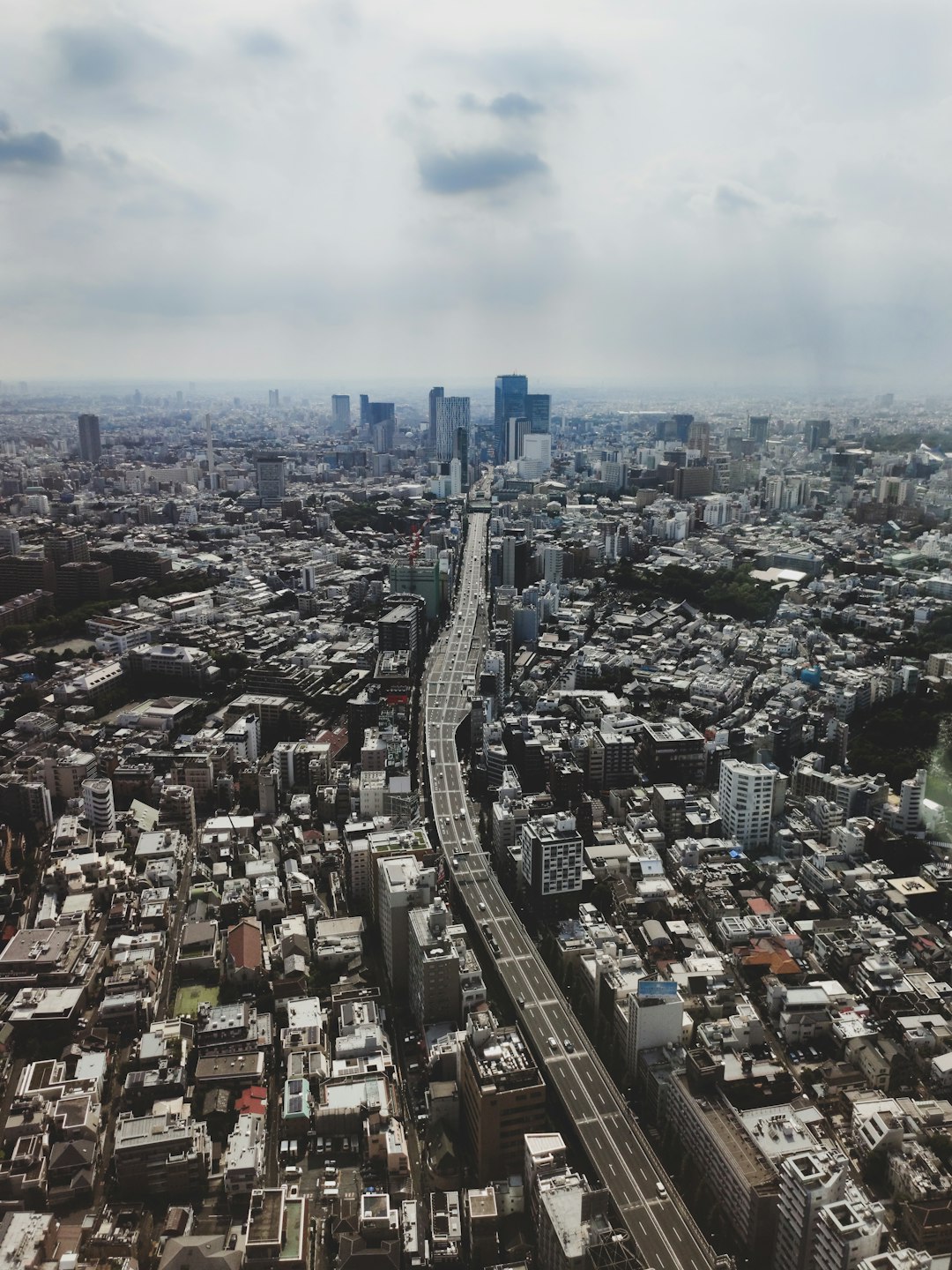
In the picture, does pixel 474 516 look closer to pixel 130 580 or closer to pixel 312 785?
pixel 130 580

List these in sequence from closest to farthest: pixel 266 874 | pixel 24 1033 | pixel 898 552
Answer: pixel 24 1033 → pixel 266 874 → pixel 898 552

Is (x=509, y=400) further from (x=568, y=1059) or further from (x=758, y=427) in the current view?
(x=568, y=1059)

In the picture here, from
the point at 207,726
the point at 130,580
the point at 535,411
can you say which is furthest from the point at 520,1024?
the point at 535,411

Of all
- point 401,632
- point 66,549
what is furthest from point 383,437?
point 401,632

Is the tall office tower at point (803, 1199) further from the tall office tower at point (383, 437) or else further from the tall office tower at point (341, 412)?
the tall office tower at point (341, 412)

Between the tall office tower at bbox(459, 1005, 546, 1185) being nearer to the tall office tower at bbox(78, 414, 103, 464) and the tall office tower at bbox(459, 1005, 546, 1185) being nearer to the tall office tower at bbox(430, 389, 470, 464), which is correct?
the tall office tower at bbox(78, 414, 103, 464)

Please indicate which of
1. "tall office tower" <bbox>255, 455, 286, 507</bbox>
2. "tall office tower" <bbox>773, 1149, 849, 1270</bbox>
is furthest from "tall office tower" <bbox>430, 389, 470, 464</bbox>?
"tall office tower" <bbox>773, 1149, 849, 1270</bbox>
